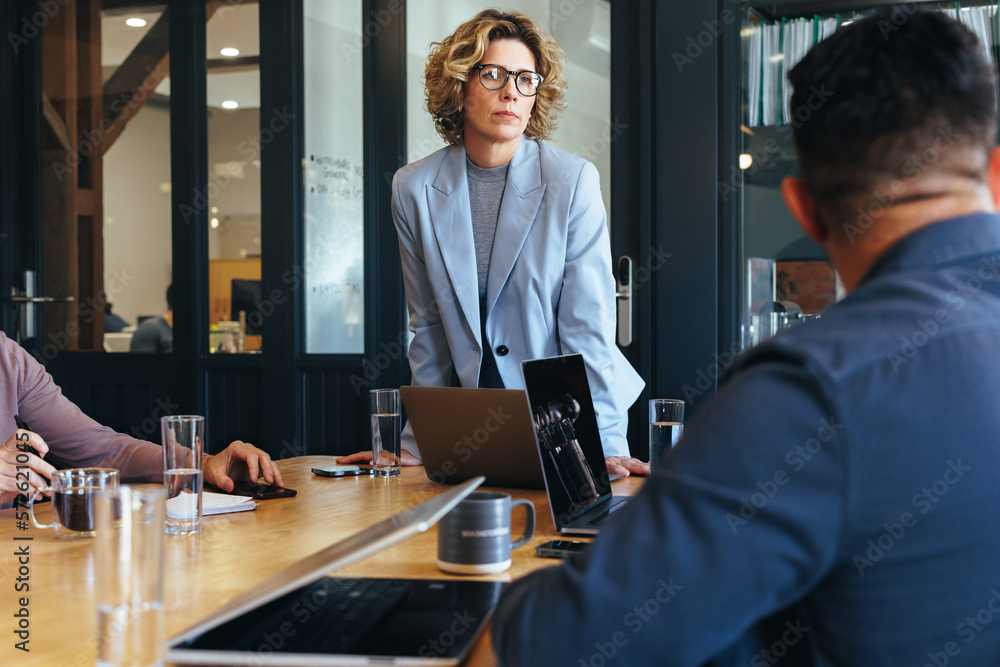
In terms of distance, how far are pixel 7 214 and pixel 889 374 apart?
4.72 meters

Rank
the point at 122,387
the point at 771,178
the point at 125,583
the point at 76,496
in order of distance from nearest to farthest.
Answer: the point at 125,583 < the point at 76,496 < the point at 771,178 < the point at 122,387

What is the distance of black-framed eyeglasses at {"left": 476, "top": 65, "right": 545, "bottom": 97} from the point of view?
7.36ft

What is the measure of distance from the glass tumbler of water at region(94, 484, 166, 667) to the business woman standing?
4.33 ft

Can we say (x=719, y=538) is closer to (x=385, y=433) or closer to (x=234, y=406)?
(x=385, y=433)

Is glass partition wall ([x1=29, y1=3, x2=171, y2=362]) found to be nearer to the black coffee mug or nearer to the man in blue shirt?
the black coffee mug

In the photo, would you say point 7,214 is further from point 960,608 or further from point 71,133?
point 960,608

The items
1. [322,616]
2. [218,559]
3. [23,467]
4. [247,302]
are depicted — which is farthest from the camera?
[247,302]

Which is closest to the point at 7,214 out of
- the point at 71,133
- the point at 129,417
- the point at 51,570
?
the point at 71,133

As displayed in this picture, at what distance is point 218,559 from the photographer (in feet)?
3.84

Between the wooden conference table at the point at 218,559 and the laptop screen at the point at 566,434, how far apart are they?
68 millimetres

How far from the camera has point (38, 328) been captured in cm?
445

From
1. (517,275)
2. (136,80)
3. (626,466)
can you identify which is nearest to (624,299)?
(517,275)

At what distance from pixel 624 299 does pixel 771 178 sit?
2.33 feet

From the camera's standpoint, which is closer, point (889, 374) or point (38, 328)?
point (889, 374)
